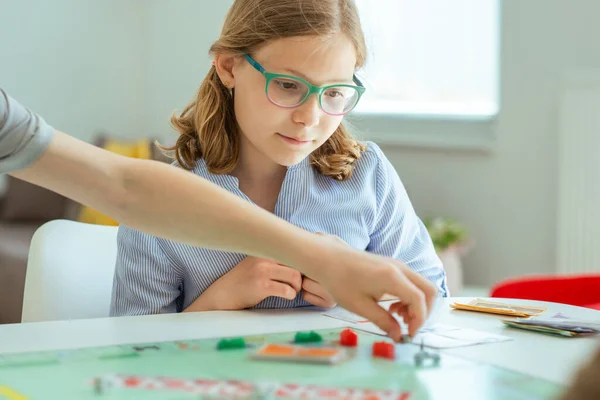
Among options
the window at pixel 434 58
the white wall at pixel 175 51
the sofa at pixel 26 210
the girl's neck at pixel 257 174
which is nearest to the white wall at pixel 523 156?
the window at pixel 434 58

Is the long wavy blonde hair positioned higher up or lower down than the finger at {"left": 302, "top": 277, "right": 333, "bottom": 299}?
higher up

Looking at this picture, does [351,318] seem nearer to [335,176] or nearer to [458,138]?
[335,176]

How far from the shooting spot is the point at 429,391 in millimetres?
912

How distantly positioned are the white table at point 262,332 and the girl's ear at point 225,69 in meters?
0.42

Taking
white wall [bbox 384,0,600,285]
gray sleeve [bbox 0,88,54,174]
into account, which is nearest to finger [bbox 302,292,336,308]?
gray sleeve [bbox 0,88,54,174]

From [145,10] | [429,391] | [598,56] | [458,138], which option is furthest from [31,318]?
[145,10]

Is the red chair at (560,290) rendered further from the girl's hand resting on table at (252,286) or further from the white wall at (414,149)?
the white wall at (414,149)

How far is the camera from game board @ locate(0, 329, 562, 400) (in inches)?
35.4

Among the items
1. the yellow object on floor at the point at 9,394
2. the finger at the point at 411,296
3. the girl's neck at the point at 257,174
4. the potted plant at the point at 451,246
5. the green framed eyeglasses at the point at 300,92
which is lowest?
the potted plant at the point at 451,246

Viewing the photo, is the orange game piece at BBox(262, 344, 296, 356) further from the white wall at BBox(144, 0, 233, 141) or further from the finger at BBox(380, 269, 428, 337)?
the white wall at BBox(144, 0, 233, 141)

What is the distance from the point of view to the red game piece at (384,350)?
1045 millimetres

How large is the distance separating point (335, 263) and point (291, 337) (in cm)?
16

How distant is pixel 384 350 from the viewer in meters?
1.05

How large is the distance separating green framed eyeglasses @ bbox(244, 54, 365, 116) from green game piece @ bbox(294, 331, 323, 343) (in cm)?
42
